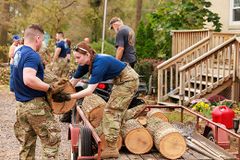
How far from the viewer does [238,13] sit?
59.1 feet

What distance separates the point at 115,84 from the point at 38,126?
125 cm

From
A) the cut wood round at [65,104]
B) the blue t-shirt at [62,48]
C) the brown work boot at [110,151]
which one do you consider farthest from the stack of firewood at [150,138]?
the blue t-shirt at [62,48]

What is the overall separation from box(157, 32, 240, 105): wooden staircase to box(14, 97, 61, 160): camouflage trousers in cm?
704

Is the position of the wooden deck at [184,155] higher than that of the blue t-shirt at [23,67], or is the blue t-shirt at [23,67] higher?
the blue t-shirt at [23,67]

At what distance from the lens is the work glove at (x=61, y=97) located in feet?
20.3

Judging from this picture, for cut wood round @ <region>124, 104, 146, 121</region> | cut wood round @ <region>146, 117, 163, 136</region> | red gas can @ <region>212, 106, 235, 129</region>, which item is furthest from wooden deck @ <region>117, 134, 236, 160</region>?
red gas can @ <region>212, 106, 235, 129</region>

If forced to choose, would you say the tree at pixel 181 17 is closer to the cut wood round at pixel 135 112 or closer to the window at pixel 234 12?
the window at pixel 234 12

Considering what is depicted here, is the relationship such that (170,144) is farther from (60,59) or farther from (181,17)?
(181,17)

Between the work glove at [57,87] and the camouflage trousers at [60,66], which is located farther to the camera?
the camouflage trousers at [60,66]

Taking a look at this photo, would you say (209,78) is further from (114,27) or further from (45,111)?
(45,111)

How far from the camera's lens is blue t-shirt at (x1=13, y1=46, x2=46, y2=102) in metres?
5.87

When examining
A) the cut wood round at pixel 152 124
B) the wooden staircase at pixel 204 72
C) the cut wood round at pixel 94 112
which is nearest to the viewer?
the cut wood round at pixel 152 124

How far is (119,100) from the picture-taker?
665 cm

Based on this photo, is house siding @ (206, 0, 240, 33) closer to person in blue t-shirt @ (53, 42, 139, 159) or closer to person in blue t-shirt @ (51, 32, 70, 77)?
person in blue t-shirt @ (51, 32, 70, 77)
